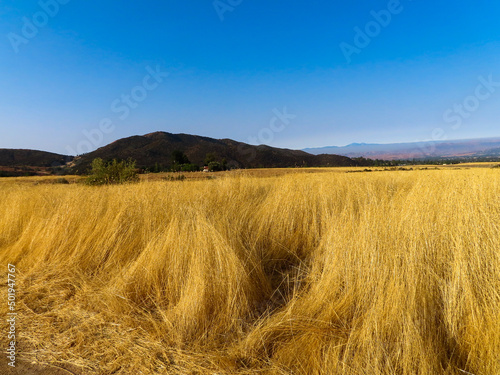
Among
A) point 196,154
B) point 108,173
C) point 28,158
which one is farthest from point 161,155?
point 108,173

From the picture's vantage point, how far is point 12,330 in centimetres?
218

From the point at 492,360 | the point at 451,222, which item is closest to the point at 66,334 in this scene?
the point at 492,360

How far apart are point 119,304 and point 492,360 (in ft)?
8.54

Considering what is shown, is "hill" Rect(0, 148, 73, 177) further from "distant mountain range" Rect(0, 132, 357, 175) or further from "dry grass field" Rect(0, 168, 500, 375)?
"dry grass field" Rect(0, 168, 500, 375)

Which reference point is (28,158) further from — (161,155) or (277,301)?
(277,301)

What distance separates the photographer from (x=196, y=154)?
5016 centimetres

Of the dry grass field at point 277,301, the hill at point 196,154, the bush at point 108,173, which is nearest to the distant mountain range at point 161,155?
the hill at point 196,154

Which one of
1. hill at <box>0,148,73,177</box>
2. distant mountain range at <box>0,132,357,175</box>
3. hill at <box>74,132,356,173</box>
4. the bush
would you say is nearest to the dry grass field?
the bush

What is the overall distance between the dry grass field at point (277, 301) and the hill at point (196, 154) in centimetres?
A: 3573

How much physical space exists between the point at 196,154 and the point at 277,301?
162 ft

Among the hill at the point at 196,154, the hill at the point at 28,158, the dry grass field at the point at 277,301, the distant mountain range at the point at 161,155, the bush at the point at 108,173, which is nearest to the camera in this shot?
the dry grass field at the point at 277,301

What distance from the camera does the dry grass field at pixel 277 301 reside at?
1604mm

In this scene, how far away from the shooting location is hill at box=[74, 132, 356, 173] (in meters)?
42.1

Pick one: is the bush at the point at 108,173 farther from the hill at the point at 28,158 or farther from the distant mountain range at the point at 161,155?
the hill at the point at 28,158
